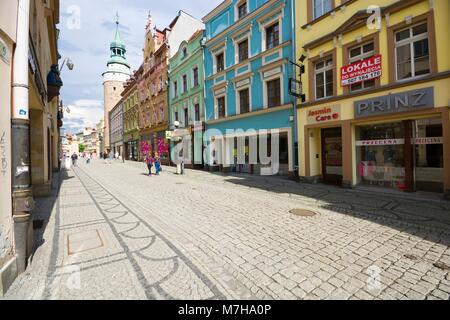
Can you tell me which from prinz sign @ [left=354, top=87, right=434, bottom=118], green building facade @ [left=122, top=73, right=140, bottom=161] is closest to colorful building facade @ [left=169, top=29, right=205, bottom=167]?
prinz sign @ [left=354, top=87, right=434, bottom=118]

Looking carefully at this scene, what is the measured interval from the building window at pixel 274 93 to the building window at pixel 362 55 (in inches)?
161

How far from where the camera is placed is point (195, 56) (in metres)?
19.6

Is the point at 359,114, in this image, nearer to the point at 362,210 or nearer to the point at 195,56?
Result: the point at 362,210

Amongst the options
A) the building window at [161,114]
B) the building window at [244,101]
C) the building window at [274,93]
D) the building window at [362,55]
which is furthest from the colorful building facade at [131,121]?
the building window at [362,55]

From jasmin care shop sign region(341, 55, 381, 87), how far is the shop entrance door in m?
2.20

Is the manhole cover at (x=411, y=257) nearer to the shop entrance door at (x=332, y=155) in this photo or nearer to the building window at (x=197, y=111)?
the shop entrance door at (x=332, y=155)

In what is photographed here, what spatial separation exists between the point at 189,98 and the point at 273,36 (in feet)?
31.8

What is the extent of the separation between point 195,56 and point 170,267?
1933cm

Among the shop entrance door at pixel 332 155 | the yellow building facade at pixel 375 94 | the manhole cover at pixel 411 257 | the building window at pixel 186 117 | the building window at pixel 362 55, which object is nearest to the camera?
the manhole cover at pixel 411 257

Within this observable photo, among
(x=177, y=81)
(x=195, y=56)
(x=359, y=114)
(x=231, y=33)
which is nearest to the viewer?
(x=359, y=114)

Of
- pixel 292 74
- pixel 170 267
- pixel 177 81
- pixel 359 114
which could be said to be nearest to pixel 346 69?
pixel 359 114

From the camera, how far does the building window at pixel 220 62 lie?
17.0 metres

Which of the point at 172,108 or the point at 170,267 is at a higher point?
the point at 172,108

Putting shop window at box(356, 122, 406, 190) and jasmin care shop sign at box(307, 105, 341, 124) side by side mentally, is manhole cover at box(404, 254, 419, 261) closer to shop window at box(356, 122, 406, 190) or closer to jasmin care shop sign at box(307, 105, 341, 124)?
shop window at box(356, 122, 406, 190)
